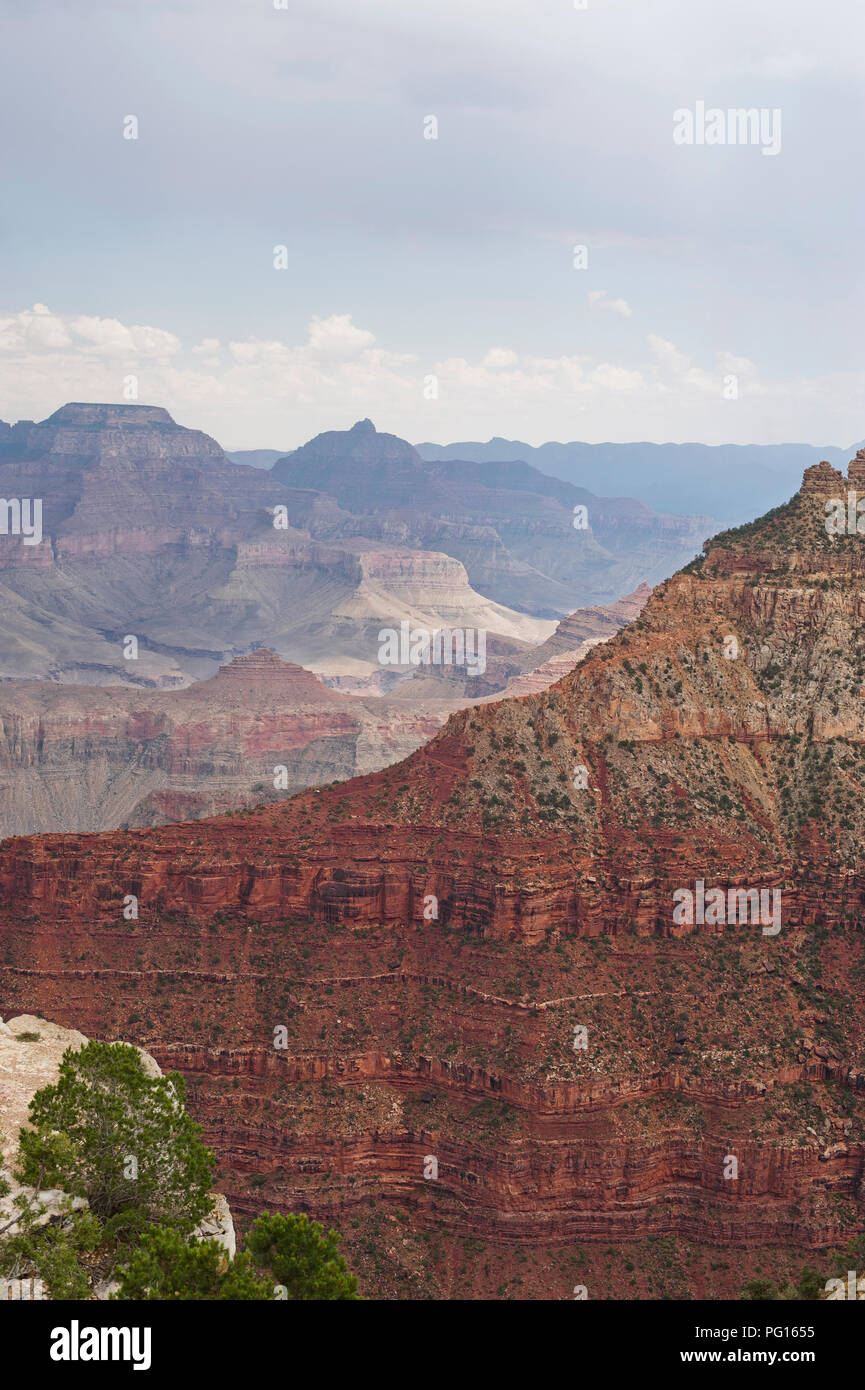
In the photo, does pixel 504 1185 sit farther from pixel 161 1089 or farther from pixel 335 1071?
pixel 161 1089

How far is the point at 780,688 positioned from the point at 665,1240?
37270mm

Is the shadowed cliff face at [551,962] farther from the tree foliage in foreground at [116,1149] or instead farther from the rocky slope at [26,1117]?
the tree foliage in foreground at [116,1149]

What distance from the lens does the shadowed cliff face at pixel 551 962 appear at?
3027 inches

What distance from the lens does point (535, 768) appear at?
8988 cm

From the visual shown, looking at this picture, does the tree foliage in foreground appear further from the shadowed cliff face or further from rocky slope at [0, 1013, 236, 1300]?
the shadowed cliff face

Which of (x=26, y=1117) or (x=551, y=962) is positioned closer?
(x=26, y=1117)

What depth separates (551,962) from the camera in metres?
83.9

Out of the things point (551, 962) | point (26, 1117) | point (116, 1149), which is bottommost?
point (26, 1117)

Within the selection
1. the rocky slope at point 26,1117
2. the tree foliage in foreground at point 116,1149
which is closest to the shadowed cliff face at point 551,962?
the rocky slope at point 26,1117


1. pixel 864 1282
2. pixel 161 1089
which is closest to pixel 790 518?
pixel 864 1282

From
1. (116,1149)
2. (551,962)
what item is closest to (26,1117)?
(116,1149)

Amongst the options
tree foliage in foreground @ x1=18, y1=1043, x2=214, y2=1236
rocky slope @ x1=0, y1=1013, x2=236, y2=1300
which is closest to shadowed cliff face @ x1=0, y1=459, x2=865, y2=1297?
rocky slope @ x1=0, y1=1013, x2=236, y2=1300

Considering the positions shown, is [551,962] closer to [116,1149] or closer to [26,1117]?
[26,1117]
